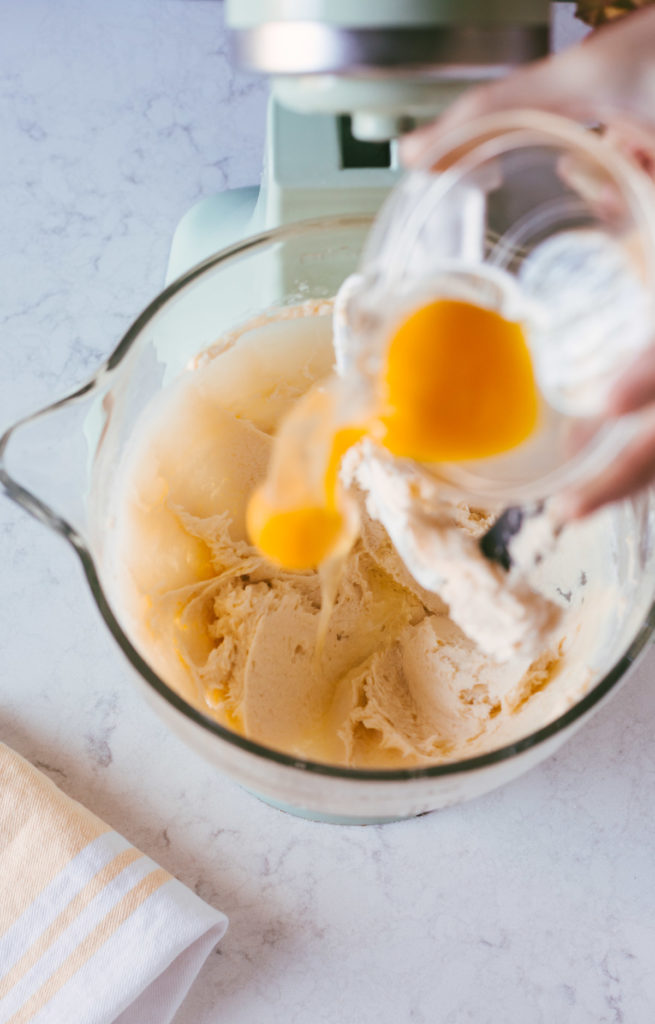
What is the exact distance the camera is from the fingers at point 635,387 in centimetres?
46

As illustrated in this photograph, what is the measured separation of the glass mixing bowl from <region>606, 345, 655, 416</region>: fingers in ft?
0.95

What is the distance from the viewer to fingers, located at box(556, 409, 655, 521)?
494 millimetres

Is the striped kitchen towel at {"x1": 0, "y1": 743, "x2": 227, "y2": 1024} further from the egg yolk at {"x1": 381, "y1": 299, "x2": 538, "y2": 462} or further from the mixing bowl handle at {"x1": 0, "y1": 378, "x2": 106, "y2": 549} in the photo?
the egg yolk at {"x1": 381, "y1": 299, "x2": 538, "y2": 462}

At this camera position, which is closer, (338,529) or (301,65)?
(301,65)

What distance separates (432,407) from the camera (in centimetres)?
60

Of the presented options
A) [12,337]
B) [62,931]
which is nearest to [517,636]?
[62,931]

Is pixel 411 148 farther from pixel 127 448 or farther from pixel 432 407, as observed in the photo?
pixel 127 448

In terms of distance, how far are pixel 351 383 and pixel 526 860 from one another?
59 centimetres

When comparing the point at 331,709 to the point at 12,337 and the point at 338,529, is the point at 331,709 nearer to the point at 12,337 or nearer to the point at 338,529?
the point at 338,529

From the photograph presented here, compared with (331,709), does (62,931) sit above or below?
below

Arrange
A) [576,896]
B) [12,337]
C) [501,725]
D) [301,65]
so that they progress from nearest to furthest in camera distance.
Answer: [301,65], [501,725], [576,896], [12,337]

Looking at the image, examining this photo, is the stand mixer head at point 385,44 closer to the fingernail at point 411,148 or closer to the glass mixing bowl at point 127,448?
the fingernail at point 411,148

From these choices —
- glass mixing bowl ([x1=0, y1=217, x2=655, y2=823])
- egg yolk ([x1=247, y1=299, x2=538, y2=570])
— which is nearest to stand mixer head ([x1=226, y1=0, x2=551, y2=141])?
egg yolk ([x1=247, y1=299, x2=538, y2=570])

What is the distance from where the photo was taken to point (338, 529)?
2.23 feet
